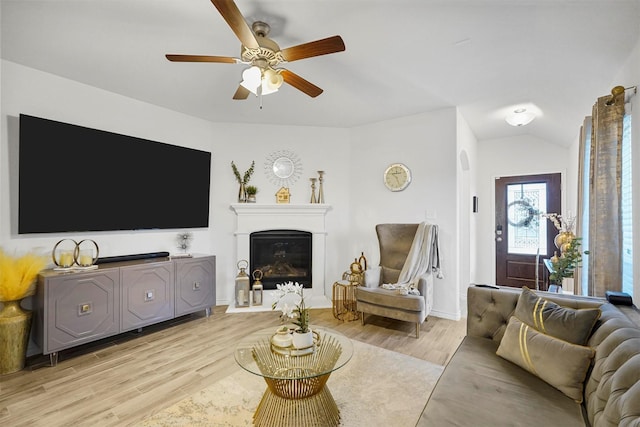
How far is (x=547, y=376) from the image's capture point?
1.46 m

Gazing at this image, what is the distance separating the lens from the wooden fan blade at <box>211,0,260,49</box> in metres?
1.51

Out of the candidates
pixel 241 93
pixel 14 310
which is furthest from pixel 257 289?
pixel 241 93

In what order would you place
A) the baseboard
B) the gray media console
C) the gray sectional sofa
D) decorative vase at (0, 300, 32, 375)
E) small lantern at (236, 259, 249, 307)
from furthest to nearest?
1. small lantern at (236, 259, 249, 307)
2. the baseboard
3. the gray media console
4. decorative vase at (0, 300, 32, 375)
5. the gray sectional sofa

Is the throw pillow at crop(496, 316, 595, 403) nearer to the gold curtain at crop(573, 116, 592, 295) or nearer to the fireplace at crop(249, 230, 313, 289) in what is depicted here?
the gold curtain at crop(573, 116, 592, 295)

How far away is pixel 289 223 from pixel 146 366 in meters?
2.50

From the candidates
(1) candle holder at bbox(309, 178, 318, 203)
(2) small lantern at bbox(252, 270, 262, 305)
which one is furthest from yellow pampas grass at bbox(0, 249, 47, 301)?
(1) candle holder at bbox(309, 178, 318, 203)

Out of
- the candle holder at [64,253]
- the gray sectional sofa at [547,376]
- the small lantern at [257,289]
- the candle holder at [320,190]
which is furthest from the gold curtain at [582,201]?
the candle holder at [64,253]

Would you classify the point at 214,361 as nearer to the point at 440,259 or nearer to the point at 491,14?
the point at 440,259

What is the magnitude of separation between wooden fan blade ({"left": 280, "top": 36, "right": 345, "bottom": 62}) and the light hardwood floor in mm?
2560

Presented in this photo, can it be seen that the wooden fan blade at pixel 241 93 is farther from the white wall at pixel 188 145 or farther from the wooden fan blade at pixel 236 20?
the white wall at pixel 188 145

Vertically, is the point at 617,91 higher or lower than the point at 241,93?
lower

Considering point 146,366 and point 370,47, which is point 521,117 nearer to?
point 370,47

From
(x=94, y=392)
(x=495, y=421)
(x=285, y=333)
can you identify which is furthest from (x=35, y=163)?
(x=495, y=421)

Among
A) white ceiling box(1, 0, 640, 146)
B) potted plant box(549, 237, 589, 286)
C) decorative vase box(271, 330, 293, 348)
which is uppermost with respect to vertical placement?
white ceiling box(1, 0, 640, 146)
